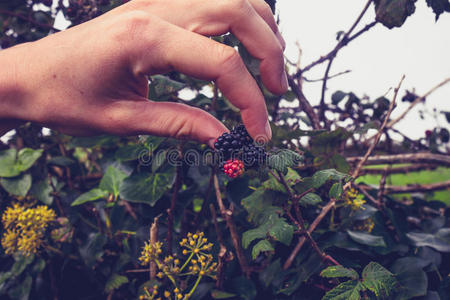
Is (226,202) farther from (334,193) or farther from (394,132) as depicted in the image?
(394,132)

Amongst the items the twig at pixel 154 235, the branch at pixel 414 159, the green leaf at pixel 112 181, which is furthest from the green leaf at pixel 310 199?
the green leaf at pixel 112 181

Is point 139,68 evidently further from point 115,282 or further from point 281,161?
point 115,282

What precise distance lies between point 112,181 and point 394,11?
138 centimetres

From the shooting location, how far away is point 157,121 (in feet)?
3.38

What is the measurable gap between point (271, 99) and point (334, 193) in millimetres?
722

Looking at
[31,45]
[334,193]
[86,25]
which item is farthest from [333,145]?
[31,45]

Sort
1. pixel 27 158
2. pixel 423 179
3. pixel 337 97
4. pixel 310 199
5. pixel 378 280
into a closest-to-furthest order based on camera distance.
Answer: pixel 378 280 → pixel 310 199 → pixel 27 158 → pixel 337 97 → pixel 423 179

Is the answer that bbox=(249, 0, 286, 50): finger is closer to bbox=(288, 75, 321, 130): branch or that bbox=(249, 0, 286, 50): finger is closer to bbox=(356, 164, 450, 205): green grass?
bbox=(288, 75, 321, 130): branch

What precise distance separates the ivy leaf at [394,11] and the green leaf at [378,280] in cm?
92

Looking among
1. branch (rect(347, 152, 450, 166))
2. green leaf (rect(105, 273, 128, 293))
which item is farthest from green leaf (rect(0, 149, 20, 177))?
branch (rect(347, 152, 450, 166))

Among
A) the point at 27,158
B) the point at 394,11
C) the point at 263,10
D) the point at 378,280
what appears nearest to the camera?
the point at 378,280

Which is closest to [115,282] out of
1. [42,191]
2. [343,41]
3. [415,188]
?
[42,191]

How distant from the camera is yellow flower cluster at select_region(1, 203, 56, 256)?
135cm

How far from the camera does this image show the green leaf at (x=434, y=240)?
1.26 m
